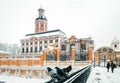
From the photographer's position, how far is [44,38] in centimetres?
5419

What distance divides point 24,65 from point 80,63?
915 centimetres

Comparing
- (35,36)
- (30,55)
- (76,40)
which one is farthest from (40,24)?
(76,40)

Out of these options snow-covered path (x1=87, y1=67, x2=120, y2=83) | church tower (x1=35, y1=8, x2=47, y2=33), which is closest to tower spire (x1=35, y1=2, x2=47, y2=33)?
church tower (x1=35, y1=8, x2=47, y2=33)

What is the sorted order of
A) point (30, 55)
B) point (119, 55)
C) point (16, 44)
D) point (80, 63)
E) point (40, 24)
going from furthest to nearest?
point (16, 44) < point (40, 24) < point (30, 55) < point (119, 55) < point (80, 63)

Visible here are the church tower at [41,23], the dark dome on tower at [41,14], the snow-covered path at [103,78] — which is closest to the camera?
the snow-covered path at [103,78]

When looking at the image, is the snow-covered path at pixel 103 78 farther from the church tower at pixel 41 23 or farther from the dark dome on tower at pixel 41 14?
the dark dome on tower at pixel 41 14

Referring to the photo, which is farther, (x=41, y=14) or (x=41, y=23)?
(x=41, y=14)

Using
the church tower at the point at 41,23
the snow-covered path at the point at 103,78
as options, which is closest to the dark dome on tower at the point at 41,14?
the church tower at the point at 41,23

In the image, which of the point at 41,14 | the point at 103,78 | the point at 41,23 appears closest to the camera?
the point at 103,78

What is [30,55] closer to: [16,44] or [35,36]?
[35,36]

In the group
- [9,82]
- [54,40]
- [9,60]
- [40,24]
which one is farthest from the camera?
[40,24]

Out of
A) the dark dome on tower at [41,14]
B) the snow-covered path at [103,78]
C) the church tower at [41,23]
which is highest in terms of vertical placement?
the dark dome on tower at [41,14]

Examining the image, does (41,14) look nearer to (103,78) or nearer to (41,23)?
(41,23)

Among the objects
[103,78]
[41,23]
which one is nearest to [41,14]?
[41,23]
